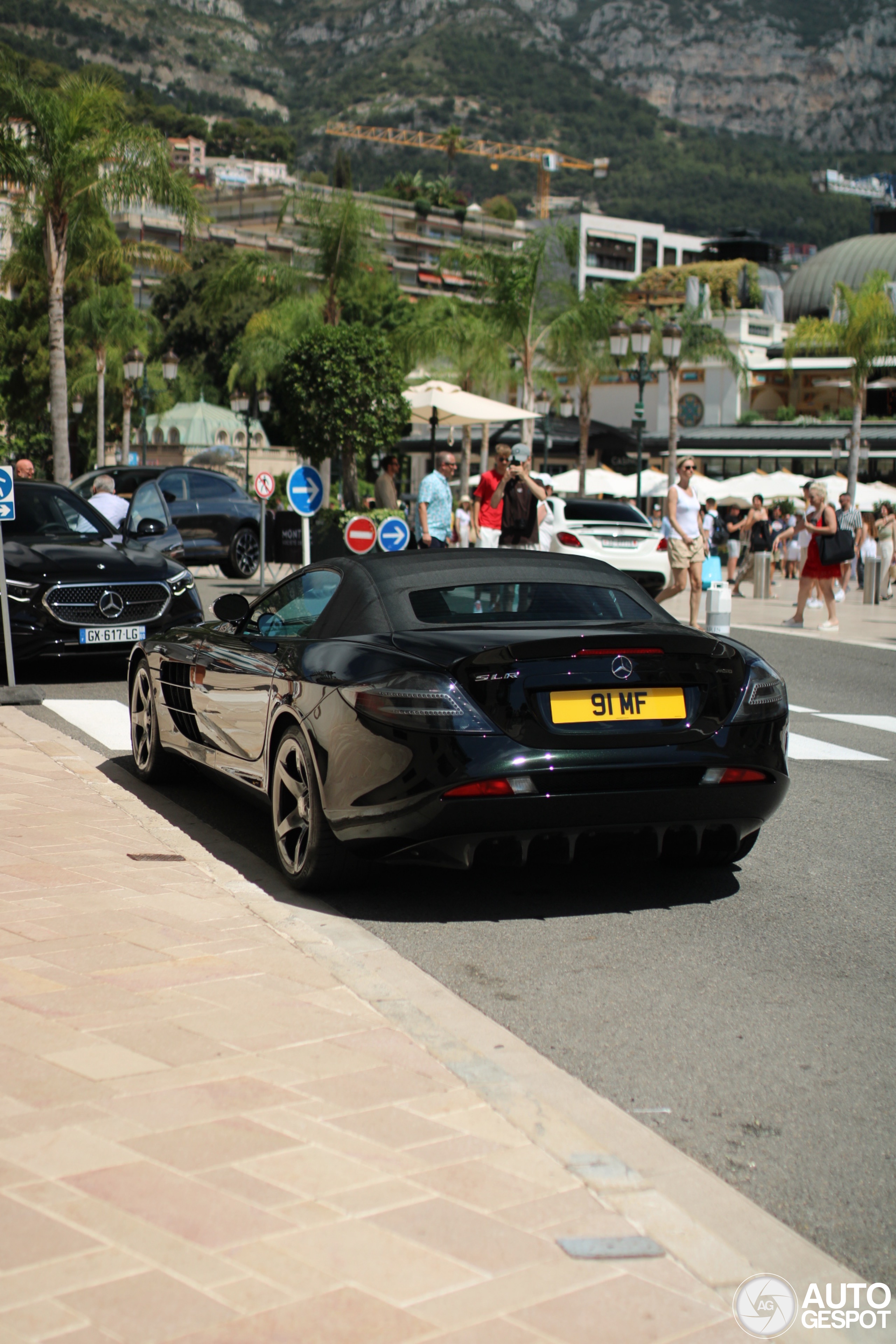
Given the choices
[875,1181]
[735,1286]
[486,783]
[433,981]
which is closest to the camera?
[735,1286]

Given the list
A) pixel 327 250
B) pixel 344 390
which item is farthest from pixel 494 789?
pixel 327 250

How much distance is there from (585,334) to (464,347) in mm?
5528

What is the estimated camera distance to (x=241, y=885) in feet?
18.6

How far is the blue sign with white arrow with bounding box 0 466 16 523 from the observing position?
34.4 ft

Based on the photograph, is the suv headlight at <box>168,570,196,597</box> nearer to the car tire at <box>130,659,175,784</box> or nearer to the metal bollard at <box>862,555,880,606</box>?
the car tire at <box>130,659,175,784</box>

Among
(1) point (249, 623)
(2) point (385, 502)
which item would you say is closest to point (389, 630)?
(1) point (249, 623)

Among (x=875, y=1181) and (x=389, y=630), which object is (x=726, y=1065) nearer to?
(x=875, y=1181)

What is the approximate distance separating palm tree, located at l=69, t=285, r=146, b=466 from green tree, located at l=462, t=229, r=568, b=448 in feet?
68.5

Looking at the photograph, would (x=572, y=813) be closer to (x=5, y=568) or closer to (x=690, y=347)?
(x=5, y=568)

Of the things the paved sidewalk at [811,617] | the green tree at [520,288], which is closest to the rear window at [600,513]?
the paved sidewalk at [811,617]

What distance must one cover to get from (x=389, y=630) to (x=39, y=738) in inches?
163

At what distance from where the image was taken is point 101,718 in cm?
1038

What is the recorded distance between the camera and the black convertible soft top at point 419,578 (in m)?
5.70

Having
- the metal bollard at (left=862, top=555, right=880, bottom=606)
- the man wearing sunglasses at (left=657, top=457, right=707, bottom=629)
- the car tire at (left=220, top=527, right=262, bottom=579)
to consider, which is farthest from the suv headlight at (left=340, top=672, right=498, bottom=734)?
the metal bollard at (left=862, top=555, right=880, bottom=606)
